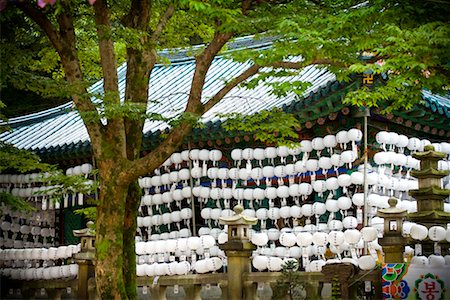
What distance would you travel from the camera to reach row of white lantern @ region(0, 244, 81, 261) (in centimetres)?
1730

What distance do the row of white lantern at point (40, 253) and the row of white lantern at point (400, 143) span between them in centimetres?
665

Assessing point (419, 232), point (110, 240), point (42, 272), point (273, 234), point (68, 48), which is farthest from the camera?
point (42, 272)

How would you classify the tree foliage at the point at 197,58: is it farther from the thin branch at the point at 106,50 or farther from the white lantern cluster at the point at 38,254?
the white lantern cluster at the point at 38,254

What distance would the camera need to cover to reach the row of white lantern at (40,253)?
56.7 ft

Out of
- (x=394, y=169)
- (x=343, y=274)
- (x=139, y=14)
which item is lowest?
(x=343, y=274)

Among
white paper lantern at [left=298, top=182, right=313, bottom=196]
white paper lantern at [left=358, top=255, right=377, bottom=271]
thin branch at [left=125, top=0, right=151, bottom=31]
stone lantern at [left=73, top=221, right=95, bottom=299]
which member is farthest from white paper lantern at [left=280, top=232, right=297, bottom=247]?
thin branch at [left=125, top=0, right=151, bottom=31]

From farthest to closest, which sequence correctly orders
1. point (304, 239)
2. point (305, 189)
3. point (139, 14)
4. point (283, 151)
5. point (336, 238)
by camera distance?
point (283, 151)
point (305, 189)
point (304, 239)
point (336, 238)
point (139, 14)

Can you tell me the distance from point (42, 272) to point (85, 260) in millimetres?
2163

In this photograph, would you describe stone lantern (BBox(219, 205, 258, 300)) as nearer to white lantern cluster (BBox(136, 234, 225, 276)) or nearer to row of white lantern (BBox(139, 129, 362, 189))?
white lantern cluster (BBox(136, 234, 225, 276))

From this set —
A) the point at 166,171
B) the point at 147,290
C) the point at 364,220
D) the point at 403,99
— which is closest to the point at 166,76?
the point at 166,171

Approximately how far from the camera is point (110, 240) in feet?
36.3

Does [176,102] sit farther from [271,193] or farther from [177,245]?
[177,245]

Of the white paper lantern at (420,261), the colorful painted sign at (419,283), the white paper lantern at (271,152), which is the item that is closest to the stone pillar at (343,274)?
the colorful painted sign at (419,283)

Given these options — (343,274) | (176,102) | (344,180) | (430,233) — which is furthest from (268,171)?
(343,274)
